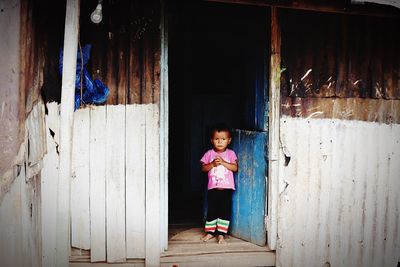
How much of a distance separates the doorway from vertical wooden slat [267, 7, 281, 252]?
0.48m

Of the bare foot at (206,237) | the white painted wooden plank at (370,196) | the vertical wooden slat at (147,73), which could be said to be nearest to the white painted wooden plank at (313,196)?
the white painted wooden plank at (370,196)

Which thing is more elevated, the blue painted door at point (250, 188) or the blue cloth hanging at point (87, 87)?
the blue cloth hanging at point (87, 87)

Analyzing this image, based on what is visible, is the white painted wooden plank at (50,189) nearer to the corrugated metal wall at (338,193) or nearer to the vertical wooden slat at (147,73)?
the vertical wooden slat at (147,73)

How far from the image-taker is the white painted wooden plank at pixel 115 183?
14.4ft

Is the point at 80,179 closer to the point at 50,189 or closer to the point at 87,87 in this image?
the point at 50,189

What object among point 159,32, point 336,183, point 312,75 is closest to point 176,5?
point 159,32

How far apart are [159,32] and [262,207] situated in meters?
2.38

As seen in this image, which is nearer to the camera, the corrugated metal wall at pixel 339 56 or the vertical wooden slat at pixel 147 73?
the vertical wooden slat at pixel 147 73

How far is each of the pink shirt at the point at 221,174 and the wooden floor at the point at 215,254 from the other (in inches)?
29.1

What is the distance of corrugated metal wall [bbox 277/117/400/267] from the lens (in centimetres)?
481

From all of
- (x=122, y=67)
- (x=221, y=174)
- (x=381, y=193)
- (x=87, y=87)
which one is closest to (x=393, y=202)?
(x=381, y=193)

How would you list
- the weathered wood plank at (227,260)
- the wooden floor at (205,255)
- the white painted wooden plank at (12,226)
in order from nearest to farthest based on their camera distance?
the white painted wooden plank at (12,226) → the wooden floor at (205,255) → the weathered wood plank at (227,260)

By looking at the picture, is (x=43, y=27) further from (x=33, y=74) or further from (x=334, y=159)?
(x=334, y=159)

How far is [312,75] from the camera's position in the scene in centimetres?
480
